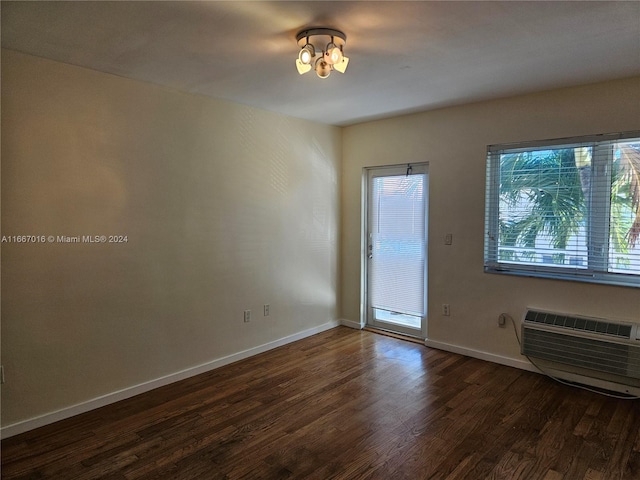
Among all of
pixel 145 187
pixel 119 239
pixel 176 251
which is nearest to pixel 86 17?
pixel 145 187

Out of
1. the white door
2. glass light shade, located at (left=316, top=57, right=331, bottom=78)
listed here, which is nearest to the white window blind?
the white door

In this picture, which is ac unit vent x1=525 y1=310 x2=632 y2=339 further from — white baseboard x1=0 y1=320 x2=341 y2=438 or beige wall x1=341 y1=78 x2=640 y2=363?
white baseboard x1=0 y1=320 x2=341 y2=438

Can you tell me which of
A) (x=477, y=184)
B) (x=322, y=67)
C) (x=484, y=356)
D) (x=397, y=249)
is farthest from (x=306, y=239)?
(x=322, y=67)

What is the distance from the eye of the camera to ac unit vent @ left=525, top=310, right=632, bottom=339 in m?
3.12

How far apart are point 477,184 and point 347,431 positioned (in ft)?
8.43

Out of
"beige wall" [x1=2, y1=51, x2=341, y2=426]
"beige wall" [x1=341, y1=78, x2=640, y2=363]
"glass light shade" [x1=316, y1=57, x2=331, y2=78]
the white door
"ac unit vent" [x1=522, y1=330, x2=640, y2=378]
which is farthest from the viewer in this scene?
the white door

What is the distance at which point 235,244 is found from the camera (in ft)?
12.6

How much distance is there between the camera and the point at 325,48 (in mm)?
2432

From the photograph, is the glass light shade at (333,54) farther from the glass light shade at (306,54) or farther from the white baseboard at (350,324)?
the white baseboard at (350,324)

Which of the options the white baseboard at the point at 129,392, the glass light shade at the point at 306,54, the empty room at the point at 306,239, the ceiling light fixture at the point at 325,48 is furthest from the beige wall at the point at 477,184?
the glass light shade at the point at 306,54

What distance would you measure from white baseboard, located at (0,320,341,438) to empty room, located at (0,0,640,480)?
0.02 metres

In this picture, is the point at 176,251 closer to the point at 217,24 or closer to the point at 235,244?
the point at 235,244

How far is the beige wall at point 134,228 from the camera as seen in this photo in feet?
8.62

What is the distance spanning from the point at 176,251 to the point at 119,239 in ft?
1.57
